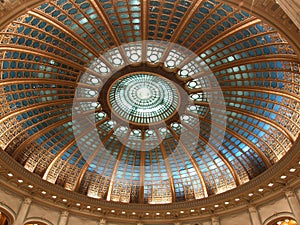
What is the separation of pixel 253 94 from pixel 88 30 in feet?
63.5

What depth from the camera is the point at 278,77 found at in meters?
28.3

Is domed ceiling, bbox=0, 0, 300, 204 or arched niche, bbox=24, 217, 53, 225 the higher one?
domed ceiling, bbox=0, 0, 300, 204

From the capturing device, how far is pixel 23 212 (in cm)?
3014

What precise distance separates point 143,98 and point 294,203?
20860mm

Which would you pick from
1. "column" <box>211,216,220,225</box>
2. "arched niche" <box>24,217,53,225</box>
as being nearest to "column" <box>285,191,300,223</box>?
"column" <box>211,216,220,225</box>

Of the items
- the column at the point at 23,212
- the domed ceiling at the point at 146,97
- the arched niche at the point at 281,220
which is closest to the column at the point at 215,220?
the domed ceiling at the point at 146,97

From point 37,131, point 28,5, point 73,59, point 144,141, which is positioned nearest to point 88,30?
point 73,59

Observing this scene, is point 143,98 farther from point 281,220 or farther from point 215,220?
point 281,220

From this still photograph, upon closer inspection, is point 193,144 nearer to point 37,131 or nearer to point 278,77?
point 278,77

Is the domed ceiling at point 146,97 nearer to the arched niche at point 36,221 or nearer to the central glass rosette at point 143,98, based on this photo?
the central glass rosette at point 143,98

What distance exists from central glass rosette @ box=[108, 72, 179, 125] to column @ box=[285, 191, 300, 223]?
53.5 ft

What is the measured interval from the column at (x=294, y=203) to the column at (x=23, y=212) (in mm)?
27827

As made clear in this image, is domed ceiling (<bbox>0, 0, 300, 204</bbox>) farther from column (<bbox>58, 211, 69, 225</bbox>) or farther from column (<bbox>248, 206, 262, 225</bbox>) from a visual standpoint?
column (<bbox>248, 206, 262, 225</bbox>)

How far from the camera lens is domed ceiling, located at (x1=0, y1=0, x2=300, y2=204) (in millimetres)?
26016
